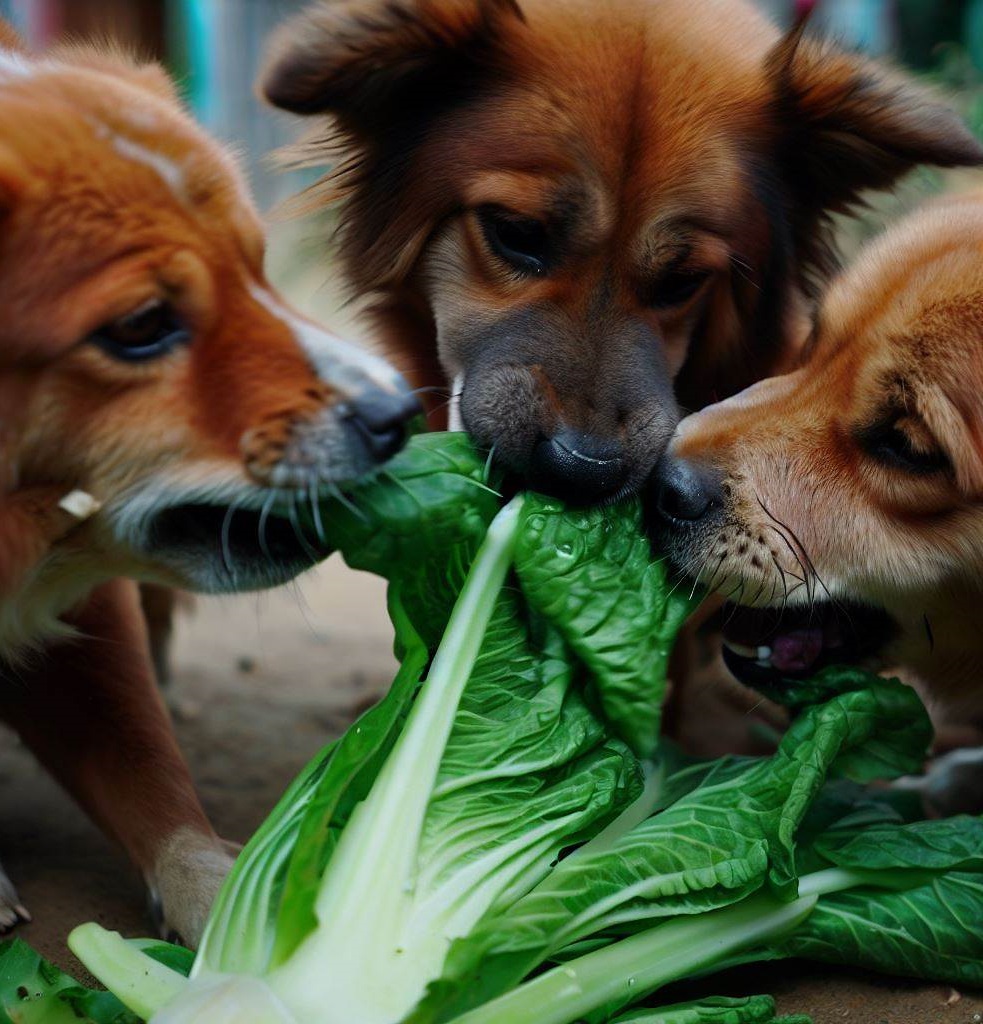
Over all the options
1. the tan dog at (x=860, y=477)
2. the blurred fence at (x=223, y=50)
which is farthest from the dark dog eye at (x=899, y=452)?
the blurred fence at (x=223, y=50)

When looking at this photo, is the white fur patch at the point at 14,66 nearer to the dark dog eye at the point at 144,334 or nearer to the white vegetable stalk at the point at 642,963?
the dark dog eye at the point at 144,334

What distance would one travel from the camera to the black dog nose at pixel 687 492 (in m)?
3.10

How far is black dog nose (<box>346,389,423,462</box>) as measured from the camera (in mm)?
2578

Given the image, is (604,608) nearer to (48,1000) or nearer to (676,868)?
(676,868)

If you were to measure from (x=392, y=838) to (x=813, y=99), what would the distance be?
2.36 m

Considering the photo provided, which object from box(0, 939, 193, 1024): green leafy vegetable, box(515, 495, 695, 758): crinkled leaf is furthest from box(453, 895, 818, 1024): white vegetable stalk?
box(0, 939, 193, 1024): green leafy vegetable

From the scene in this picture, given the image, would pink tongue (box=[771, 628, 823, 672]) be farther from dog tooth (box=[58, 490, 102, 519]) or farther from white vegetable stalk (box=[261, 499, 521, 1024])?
dog tooth (box=[58, 490, 102, 519])

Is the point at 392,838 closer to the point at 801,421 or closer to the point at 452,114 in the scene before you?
the point at 801,421

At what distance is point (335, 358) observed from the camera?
8.66 ft

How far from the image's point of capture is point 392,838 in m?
2.50

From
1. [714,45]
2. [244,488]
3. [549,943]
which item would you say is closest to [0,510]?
[244,488]

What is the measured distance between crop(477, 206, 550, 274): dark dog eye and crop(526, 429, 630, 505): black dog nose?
59 centimetres

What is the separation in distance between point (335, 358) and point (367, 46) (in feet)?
3.92

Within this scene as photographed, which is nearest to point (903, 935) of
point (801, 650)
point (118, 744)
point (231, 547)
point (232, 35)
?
point (801, 650)
